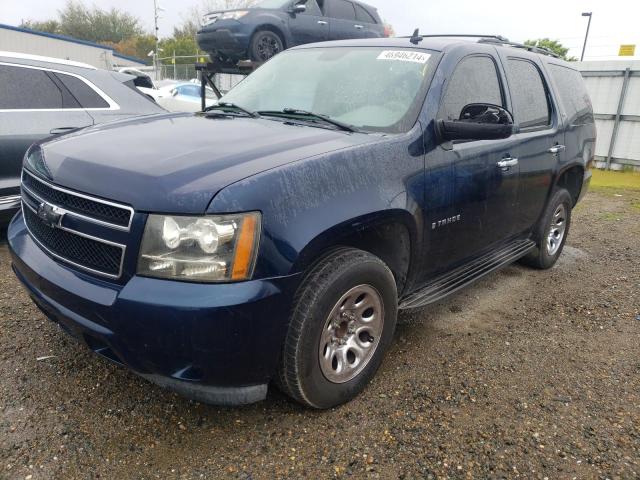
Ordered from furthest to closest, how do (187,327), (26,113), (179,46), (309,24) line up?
(179,46) → (309,24) → (26,113) → (187,327)

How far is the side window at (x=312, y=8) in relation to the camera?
9.60 meters

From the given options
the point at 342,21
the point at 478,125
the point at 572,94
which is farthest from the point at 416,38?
the point at 342,21

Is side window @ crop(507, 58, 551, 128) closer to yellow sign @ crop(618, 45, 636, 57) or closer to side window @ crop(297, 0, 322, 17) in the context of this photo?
side window @ crop(297, 0, 322, 17)

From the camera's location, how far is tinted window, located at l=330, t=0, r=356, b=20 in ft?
33.4

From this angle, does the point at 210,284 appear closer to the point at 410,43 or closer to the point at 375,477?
the point at 375,477

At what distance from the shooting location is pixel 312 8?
385 inches

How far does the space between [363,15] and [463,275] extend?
878 centimetres

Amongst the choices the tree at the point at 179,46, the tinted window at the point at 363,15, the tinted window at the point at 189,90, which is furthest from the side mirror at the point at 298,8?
the tree at the point at 179,46

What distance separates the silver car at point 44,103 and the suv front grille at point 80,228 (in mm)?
1958

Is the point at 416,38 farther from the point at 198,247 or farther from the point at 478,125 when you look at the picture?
the point at 198,247

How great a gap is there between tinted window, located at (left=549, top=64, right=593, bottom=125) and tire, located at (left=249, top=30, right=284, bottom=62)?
535 centimetres

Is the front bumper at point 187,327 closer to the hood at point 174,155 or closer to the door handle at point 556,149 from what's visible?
the hood at point 174,155

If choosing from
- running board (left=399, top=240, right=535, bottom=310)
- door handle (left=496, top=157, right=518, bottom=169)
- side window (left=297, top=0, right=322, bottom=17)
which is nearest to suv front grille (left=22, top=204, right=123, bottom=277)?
running board (left=399, top=240, right=535, bottom=310)

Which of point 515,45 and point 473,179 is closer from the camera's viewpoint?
point 473,179
